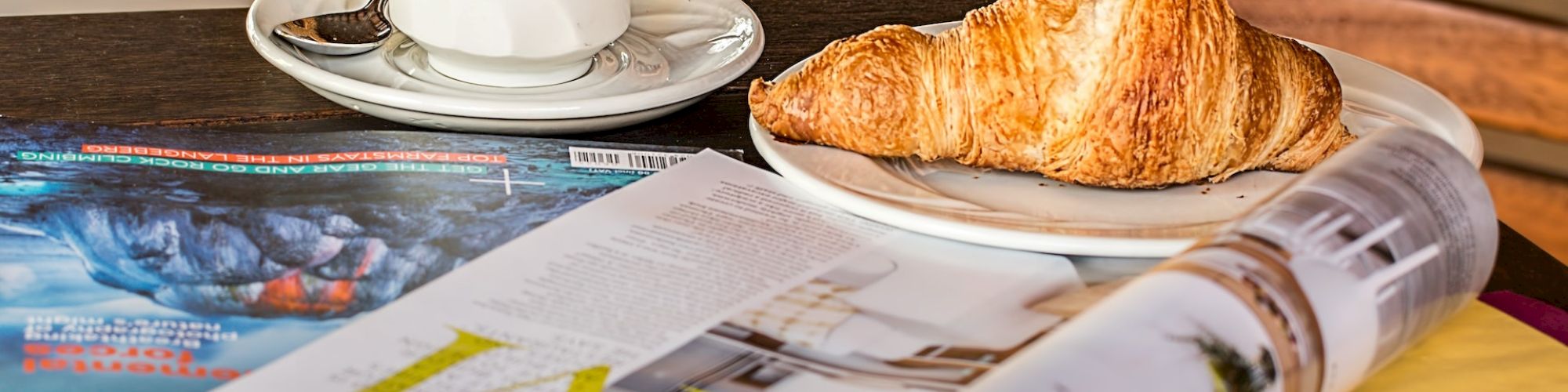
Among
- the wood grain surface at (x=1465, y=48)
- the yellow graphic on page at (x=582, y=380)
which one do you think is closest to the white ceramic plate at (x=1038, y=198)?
the yellow graphic on page at (x=582, y=380)

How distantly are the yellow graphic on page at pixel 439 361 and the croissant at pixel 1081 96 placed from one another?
20 centimetres

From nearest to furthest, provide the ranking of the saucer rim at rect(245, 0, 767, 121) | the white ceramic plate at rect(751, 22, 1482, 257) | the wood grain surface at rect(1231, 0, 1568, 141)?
the white ceramic plate at rect(751, 22, 1482, 257), the saucer rim at rect(245, 0, 767, 121), the wood grain surface at rect(1231, 0, 1568, 141)

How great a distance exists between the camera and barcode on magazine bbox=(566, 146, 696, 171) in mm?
552

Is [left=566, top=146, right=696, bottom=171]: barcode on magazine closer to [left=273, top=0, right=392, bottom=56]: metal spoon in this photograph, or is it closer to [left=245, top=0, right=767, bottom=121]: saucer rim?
[left=245, top=0, right=767, bottom=121]: saucer rim

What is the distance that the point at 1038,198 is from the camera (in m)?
0.52

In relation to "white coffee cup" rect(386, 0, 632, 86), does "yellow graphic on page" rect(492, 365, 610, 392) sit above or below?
below

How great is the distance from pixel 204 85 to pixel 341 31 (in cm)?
7

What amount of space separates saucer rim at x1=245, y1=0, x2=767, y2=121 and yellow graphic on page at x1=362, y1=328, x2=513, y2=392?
0.20 metres

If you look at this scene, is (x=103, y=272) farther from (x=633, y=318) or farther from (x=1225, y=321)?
(x=1225, y=321)

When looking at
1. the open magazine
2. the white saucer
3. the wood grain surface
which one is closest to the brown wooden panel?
the wood grain surface

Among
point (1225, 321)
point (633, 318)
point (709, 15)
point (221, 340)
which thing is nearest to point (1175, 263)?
point (1225, 321)

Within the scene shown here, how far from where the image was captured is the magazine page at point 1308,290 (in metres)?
0.30

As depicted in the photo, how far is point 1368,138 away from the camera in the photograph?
0.38 metres

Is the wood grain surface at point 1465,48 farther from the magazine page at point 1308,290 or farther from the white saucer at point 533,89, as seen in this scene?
the magazine page at point 1308,290
